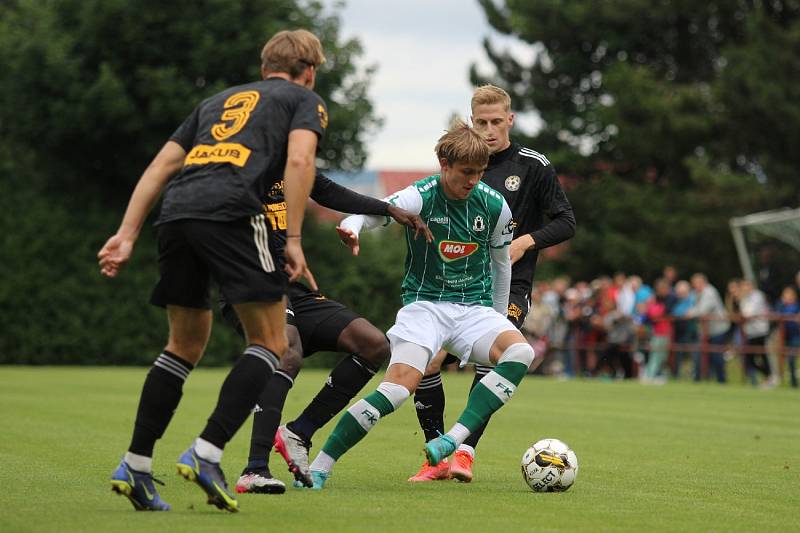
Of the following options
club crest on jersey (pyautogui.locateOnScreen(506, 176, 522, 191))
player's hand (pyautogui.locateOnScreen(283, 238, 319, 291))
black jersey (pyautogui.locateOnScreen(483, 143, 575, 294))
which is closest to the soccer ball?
black jersey (pyautogui.locateOnScreen(483, 143, 575, 294))

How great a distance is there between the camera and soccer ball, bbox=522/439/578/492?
7.29 metres

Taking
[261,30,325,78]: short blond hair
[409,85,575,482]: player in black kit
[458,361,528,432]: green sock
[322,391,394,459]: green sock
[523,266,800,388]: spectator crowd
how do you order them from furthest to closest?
1. [523,266,800,388]: spectator crowd
2. [409,85,575,482]: player in black kit
3. [458,361,528,432]: green sock
4. [322,391,394,459]: green sock
5. [261,30,325,78]: short blond hair

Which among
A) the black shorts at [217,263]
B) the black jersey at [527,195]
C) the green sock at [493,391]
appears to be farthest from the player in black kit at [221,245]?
the black jersey at [527,195]

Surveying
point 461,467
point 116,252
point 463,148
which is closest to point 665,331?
point 461,467

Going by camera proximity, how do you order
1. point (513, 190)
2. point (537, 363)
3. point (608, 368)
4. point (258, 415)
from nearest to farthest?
point (258, 415), point (513, 190), point (608, 368), point (537, 363)

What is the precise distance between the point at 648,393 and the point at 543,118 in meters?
25.2

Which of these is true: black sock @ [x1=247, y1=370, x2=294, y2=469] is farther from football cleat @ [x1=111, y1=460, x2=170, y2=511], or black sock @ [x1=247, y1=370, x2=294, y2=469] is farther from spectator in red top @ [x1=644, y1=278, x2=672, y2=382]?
spectator in red top @ [x1=644, y1=278, x2=672, y2=382]

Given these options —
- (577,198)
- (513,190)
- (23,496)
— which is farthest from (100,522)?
(577,198)

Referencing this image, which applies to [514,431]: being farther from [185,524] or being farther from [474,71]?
[474,71]

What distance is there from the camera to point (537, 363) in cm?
2875

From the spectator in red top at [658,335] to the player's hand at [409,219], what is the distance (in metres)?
18.7

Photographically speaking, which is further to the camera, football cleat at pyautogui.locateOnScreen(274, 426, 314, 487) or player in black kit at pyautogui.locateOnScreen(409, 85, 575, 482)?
player in black kit at pyautogui.locateOnScreen(409, 85, 575, 482)

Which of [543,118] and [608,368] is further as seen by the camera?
[543,118]

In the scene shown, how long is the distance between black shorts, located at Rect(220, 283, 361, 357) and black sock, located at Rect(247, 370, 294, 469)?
0.98 ft
